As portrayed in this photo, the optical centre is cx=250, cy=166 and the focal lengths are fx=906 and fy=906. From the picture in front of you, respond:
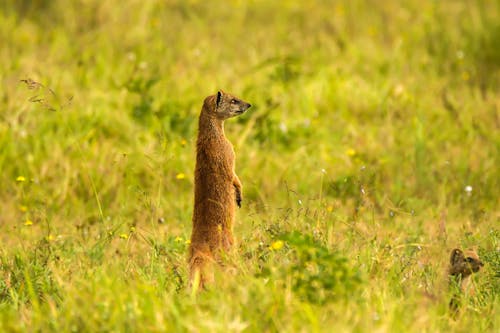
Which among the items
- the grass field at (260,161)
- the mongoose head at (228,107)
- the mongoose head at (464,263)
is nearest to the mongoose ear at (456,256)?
the mongoose head at (464,263)

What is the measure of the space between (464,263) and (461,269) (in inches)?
1.5

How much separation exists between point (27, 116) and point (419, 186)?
2985 mm

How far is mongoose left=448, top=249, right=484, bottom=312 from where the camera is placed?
163 inches

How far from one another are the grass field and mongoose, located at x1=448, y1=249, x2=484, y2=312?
0.18ft

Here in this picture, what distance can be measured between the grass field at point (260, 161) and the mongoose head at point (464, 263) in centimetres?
10

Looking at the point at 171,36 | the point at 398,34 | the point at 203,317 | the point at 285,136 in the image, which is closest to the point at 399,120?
the point at 285,136

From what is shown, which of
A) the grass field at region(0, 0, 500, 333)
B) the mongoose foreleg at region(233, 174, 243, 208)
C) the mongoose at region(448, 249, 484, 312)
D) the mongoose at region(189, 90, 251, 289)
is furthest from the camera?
the mongoose foreleg at region(233, 174, 243, 208)

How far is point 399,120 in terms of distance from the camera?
7551 mm

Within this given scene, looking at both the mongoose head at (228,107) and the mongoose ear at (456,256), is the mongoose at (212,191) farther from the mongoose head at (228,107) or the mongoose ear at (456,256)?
the mongoose ear at (456,256)

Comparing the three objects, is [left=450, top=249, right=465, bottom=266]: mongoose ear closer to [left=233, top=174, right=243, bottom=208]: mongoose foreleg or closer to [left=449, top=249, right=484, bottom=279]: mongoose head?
[left=449, top=249, right=484, bottom=279]: mongoose head

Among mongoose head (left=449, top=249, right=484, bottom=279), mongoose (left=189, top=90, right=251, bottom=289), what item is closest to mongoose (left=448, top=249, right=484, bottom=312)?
mongoose head (left=449, top=249, right=484, bottom=279)

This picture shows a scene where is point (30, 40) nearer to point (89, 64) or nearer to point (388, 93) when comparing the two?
point (89, 64)

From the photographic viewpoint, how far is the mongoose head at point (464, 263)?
4.15m

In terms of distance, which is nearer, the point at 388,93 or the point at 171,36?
the point at 388,93
